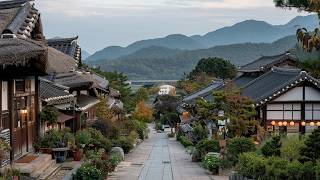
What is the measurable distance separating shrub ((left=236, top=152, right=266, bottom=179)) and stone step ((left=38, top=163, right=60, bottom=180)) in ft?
21.4

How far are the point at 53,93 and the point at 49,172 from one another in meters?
7.95

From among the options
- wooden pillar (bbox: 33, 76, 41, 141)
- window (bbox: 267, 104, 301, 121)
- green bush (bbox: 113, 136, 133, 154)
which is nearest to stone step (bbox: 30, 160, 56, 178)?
wooden pillar (bbox: 33, 76, 41, 141)

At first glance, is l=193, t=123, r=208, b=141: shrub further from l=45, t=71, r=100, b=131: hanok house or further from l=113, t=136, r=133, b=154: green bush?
l=45, t=71, r=100, b=131: hanok house

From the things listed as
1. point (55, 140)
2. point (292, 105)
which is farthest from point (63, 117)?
point (292, 105)

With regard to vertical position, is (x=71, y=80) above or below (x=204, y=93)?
above

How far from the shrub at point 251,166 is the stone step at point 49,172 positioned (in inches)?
257

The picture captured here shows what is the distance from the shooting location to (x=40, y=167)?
59.8 feet

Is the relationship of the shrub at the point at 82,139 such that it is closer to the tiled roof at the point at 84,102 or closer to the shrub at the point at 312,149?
the tiled roof at the point at 84,102

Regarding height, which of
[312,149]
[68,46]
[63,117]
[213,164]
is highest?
[68,46]

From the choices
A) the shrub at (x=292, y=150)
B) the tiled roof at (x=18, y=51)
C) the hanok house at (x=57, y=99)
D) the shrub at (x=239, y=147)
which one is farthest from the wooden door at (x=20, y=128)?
the shrub at (x=292, y=150)

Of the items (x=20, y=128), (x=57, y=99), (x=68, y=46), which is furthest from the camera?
(x=68, y=46)

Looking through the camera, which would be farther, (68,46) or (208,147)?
(68,46)

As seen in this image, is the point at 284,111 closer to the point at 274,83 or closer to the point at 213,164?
the point at 274,83

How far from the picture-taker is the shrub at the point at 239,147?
23.2 meters
